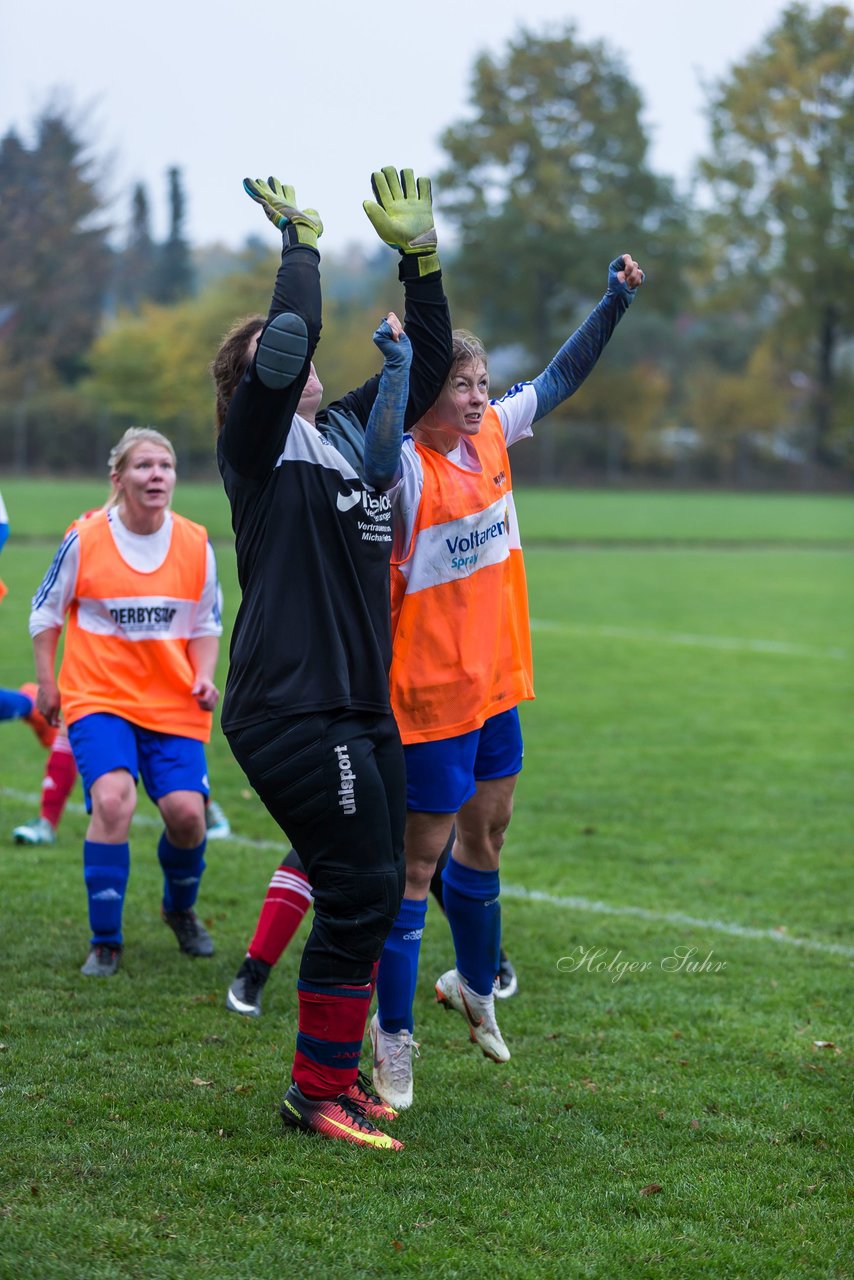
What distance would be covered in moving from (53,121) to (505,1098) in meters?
53.7

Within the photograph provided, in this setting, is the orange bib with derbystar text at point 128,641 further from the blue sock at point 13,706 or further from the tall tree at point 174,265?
the tall tree at point 174,265

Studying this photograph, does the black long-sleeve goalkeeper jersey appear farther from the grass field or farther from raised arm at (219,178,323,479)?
the grass field

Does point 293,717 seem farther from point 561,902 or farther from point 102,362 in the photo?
point 102,362

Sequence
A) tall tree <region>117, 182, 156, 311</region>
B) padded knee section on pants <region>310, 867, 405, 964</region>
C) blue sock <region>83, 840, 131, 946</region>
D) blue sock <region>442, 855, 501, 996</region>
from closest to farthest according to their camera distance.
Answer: padded knee section on pants <region>310, 867, 405, 964</region>
blue sock <region>442, 855, 501, 996</region>
blue sock <region>83, 840, 131, 946</region>
tall tree <region>117, 182, 156, 311</region>

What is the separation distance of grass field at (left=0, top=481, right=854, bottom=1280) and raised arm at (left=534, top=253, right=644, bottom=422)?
204 cm

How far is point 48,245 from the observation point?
174ft

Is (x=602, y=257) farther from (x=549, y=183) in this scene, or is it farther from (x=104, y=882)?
(x=104, y=882)

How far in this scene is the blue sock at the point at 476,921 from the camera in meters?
4.35

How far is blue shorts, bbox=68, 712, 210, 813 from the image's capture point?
5.20 metres

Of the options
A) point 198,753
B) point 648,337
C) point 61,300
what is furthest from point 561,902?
point 648,337

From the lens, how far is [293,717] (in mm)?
3514

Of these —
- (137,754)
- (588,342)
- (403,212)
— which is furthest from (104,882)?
(403,212)

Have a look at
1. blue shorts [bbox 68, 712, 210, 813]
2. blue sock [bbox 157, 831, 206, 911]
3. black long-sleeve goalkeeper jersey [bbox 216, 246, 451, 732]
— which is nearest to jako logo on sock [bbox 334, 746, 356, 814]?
black long-sleeve goalkeeper jersey [bbox 216, 246, 451, 732]

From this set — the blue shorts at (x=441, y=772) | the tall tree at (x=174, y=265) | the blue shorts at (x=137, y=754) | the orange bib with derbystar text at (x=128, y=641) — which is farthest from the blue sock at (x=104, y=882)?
the tall tree at (x=174, y=265)
